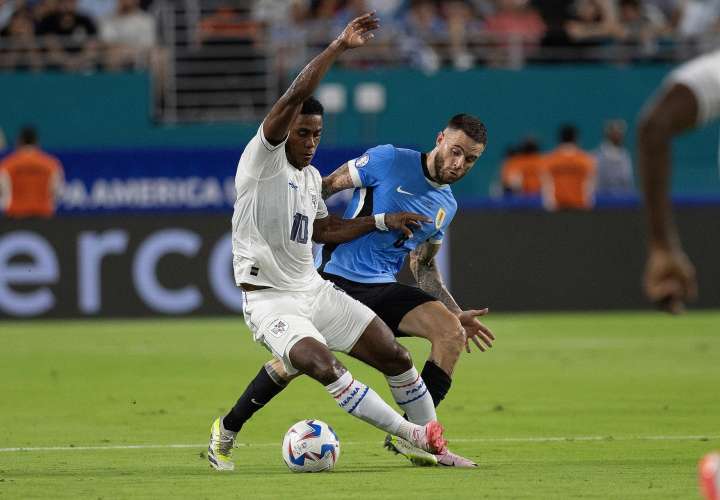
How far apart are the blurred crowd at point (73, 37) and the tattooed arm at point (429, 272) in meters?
15.9

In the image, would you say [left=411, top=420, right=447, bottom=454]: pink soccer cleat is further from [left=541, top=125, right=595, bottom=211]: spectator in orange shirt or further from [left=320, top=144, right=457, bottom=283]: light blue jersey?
[left=541, top=125, right=595, bottom=211]: spectator in orange shirt

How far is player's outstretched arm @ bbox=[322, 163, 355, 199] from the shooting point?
958 cm

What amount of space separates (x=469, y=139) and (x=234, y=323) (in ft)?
38.4

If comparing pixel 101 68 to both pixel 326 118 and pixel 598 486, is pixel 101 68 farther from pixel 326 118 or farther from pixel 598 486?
pixel 598 486

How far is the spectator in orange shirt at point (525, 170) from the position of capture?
23.5 metres

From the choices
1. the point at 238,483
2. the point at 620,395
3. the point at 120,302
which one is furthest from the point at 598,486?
the point at 120,302

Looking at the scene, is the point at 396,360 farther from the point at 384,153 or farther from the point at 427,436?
the point at 384,153

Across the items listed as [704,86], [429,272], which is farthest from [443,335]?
[704,86]

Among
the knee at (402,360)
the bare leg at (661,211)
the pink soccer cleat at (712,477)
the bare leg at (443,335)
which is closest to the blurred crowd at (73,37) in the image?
the bare leg at (443,335)

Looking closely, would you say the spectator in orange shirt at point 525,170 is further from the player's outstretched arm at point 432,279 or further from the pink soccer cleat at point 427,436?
the pink soccer cleat at point 427,436

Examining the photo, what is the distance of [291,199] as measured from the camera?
8711 millimetres

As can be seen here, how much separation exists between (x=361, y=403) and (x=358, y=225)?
1559 millimetres

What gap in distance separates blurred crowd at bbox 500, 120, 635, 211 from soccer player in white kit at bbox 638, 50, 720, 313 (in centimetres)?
1617

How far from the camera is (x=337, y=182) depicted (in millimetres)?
9625
